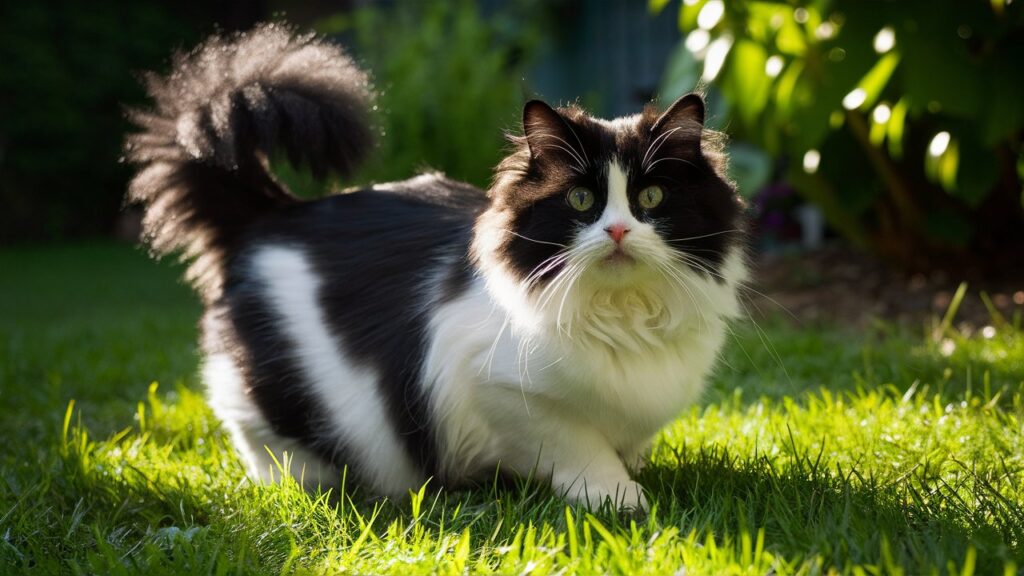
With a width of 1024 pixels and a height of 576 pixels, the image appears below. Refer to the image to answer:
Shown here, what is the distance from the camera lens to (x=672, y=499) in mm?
1935

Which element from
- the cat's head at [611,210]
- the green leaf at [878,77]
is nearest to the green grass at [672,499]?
the cat's head at [611,210]

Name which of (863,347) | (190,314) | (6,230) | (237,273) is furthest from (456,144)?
(6,230)

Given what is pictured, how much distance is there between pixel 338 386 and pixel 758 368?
175 cm

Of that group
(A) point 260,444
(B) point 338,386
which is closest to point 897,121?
(B) point 338,386

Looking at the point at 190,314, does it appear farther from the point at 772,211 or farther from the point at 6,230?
the point at 6,230

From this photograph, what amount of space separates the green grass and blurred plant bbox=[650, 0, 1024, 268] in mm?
879

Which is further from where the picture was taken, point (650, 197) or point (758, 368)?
point (758, 368)

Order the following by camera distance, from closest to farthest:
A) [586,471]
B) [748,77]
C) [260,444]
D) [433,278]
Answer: [586,471] < [433,278] < [260,444] < [748,77]

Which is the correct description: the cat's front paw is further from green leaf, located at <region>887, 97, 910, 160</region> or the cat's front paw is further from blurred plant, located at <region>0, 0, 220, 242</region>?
blurred plant, located at <region>0, 0, 220, 242</region>

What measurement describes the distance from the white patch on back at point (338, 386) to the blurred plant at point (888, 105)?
2.27m

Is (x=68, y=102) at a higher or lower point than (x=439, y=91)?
lower

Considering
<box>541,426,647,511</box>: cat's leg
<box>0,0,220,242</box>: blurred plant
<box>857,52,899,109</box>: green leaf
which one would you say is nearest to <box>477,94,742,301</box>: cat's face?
<box>541,426,647,511</box>: cat's leg

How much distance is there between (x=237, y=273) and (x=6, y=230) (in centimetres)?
1004

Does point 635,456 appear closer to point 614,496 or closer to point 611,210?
point 614,496
